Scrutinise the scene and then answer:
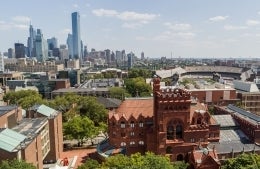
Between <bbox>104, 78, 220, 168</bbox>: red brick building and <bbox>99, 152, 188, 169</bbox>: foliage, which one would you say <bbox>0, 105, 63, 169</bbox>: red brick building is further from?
<bbox>99, 152, 188, 169</bbox>: foliage

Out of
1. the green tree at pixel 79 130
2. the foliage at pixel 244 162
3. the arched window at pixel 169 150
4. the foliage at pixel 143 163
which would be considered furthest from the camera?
the green tree at pixel 79 130

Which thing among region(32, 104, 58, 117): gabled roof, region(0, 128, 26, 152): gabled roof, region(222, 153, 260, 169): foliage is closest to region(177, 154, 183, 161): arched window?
region(222, 153, 260, 169): foliage

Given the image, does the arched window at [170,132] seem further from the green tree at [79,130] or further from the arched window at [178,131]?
the green tree at [79,130]

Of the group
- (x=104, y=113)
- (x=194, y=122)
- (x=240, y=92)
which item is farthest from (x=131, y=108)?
(x=240, y=92)

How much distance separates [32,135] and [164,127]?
2952 cm

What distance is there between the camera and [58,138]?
3292 inches

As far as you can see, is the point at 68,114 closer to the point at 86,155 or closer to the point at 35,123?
the point at 86,155

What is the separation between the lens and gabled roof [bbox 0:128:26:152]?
53.3 meters

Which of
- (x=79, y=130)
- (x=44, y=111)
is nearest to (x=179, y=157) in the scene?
(x=79, y=130)

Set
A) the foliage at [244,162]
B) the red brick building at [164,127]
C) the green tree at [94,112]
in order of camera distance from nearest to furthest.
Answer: the foliage at [244,162], the red brick building at [164,127], the green tree at [94,112]

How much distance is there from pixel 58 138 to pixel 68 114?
29608mm

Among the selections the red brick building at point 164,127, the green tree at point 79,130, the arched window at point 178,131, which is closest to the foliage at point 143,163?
the red brick building at point 164,127

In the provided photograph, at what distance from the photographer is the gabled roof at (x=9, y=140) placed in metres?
53.3

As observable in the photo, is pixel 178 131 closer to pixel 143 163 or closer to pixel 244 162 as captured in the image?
pixel 244 162
